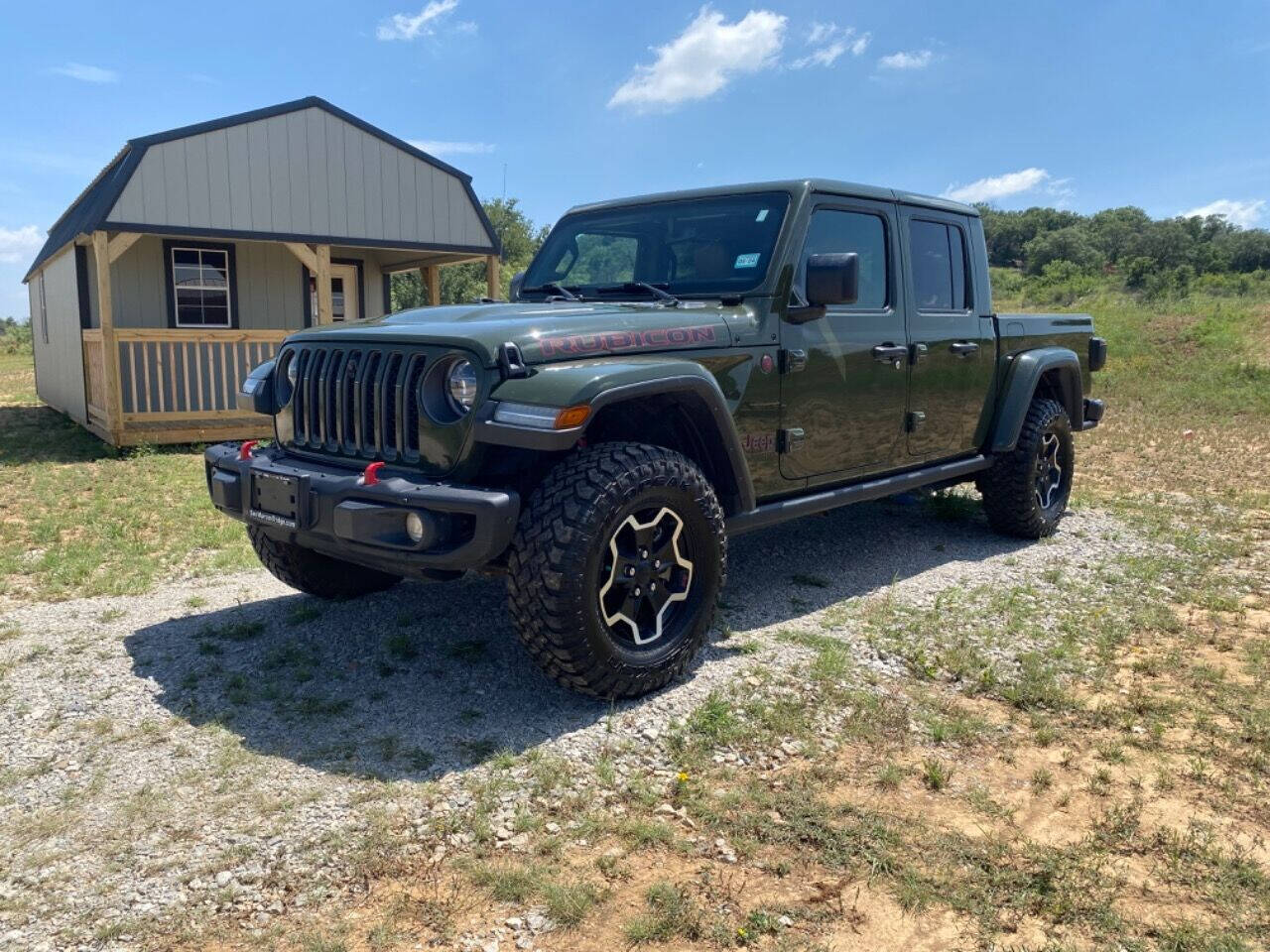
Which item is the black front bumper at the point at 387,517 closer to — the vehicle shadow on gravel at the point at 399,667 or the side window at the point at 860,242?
the vehicle shadow on gravel at the point at 399,667

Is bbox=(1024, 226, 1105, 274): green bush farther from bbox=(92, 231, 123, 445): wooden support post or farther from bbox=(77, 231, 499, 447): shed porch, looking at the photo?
bbox=(92, 231, 123, 445): wooden support post

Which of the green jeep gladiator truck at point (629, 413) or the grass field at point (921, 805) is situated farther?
the green jeep gladiator truck at point (629, 413)

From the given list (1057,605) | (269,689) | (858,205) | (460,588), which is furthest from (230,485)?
(1057,605)

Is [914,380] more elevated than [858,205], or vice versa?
[858,205]

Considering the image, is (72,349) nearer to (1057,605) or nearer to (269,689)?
(269,689)

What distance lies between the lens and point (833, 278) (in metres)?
4.32

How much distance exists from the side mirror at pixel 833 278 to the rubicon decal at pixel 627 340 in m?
A: 0.56

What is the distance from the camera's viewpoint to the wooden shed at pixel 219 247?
11.4 m

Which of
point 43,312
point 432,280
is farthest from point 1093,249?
point 43,312

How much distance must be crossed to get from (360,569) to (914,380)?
297 centimetres

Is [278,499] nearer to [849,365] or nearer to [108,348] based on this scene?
[849,365]

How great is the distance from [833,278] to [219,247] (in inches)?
455

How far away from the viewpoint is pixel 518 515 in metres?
3.54

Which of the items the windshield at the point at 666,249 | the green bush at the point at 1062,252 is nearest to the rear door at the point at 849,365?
the windshield at the point at 666,249
